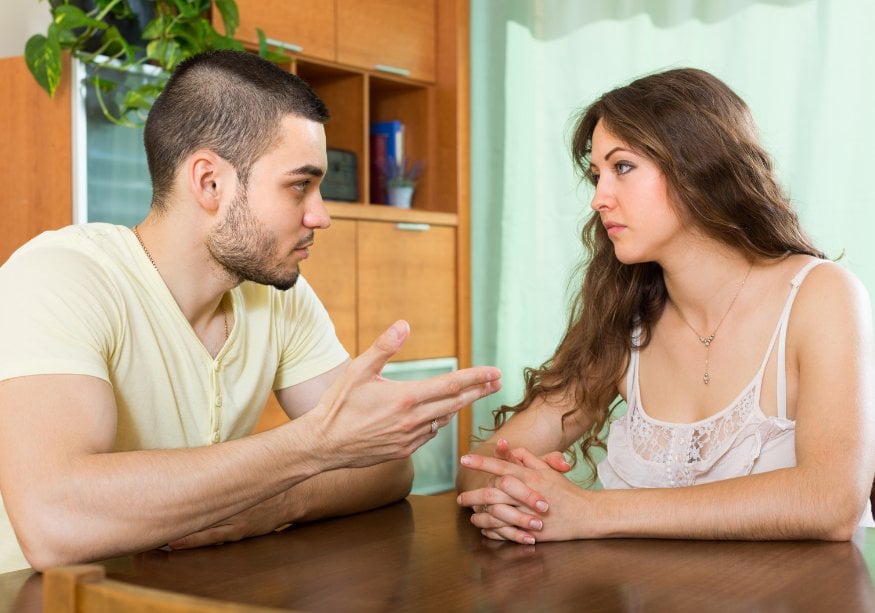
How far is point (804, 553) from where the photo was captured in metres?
1.23

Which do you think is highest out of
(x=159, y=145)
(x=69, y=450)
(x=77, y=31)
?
(x=77, y=31)

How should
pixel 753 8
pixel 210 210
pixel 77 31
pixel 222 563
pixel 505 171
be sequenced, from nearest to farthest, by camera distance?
pixel 222 563 → pixel 210 210 → pixel 77 31 → pixel 753 8 → pixel 505 171

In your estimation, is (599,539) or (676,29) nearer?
(599,539)

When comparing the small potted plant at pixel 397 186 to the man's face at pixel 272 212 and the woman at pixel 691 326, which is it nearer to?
the woman at pixel 691 326

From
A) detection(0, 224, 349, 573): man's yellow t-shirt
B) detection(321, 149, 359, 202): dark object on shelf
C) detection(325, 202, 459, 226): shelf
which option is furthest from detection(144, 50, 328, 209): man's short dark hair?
detection(321, 149, 359, 202): dark object on shelf

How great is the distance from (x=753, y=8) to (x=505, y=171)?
1.17 meters

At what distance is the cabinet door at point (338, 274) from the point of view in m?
3.60

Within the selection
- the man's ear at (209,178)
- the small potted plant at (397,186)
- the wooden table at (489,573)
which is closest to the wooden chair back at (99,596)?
the wooden table at (489,573)

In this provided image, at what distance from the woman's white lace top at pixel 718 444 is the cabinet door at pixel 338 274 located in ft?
6.49

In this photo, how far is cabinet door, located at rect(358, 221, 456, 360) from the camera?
3.81 meters

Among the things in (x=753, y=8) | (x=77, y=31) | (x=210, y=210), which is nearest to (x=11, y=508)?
(x=210, y=210)

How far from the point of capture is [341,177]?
3795 millimetres

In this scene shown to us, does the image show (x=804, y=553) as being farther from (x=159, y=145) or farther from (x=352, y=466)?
(x=159, y=145)

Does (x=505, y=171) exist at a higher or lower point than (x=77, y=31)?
lower
